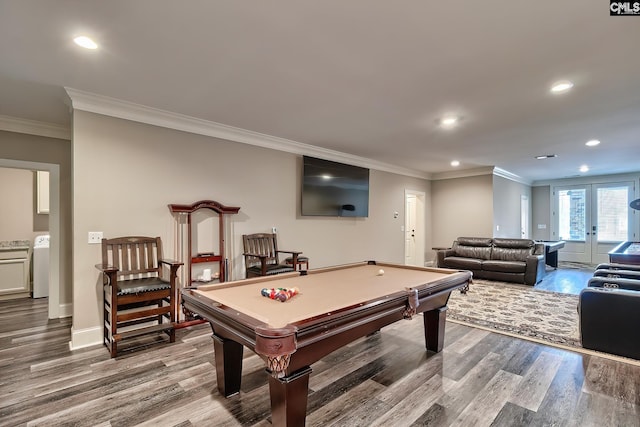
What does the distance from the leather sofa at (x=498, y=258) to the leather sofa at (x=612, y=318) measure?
9.86 feet

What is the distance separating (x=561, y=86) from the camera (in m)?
2.81

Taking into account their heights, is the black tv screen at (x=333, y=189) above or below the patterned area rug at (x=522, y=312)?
above

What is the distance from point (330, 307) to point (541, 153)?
231 inches

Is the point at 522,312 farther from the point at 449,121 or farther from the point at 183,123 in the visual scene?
the point at 183,123

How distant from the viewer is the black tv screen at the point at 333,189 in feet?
16.8

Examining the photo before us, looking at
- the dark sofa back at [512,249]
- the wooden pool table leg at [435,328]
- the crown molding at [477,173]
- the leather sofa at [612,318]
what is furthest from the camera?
the crown molding at [477,173]

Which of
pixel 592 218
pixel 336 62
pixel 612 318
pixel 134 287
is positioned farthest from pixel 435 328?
pixel 592 218

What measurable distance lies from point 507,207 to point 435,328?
6.56 metres

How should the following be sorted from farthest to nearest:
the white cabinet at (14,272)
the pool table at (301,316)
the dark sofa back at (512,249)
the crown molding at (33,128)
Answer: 1. the dark sofa back at (512,249)
2. the white cabinet at (14,272)
3. the crown molding at (33,128)
4. the pool table at (301,316)

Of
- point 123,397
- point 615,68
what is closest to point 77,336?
point 123,397

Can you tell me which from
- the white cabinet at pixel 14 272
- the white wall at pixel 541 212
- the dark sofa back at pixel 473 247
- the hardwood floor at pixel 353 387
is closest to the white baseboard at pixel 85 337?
the hardwood floor at pixel 353 387

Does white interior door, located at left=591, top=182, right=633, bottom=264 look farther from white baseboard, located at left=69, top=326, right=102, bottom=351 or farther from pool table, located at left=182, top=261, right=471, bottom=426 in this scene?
white baseboard, located at left=69, top=326, right=102, bottom=351

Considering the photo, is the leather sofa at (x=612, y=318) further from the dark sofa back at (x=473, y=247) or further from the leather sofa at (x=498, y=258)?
the dark sofa back at (x=473, y=247)

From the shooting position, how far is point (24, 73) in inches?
103
